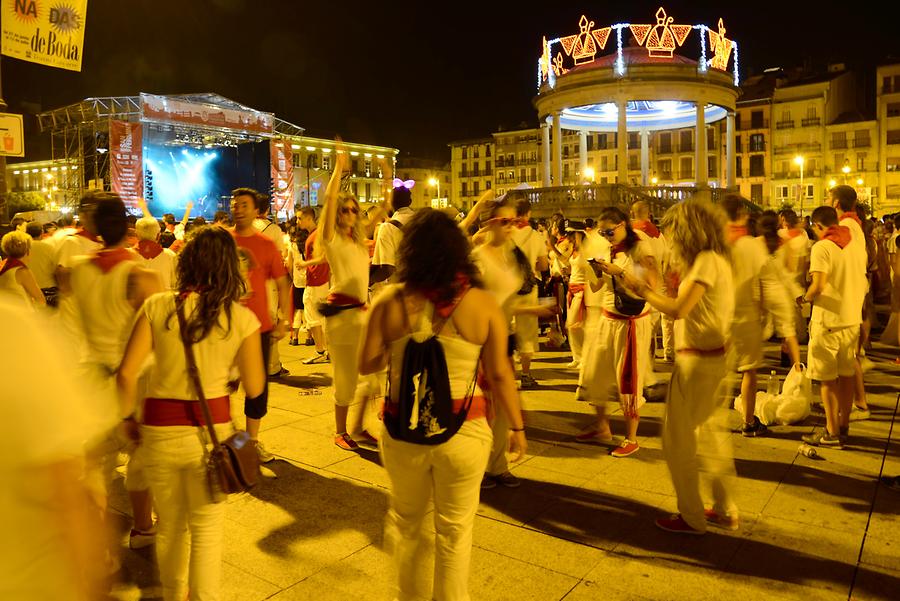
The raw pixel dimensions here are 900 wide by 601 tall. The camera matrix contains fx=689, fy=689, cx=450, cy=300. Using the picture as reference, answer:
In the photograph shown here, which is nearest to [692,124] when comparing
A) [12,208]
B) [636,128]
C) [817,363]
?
[636,128]

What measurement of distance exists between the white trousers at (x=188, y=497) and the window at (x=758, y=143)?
71.8 m

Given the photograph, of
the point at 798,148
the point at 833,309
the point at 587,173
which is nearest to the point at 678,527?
the point at 833,309

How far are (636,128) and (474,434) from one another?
134 feet

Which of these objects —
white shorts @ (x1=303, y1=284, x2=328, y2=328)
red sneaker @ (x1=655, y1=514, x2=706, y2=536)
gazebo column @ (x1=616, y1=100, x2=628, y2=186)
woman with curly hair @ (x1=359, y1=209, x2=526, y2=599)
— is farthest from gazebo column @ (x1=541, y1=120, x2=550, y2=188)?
woman with curly hair @ (x1=359, y1=209, x2=526, y2=599)

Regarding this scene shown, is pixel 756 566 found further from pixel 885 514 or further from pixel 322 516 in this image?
pixel 322 516

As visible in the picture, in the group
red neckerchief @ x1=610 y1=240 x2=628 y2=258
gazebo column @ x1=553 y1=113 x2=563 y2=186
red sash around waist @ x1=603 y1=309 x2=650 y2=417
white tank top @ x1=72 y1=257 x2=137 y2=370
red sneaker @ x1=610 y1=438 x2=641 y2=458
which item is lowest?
red sneaker @ x1=610 y1=438 x2=641 y2=458

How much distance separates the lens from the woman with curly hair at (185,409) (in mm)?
3014

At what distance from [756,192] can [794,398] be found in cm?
6682

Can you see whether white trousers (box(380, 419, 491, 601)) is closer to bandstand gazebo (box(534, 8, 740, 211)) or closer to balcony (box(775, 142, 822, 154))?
bandstand gazebo (box(534, 8, 740, 211))

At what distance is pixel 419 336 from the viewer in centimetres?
288

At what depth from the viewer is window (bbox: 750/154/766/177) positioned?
217 ft

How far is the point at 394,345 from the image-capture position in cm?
298

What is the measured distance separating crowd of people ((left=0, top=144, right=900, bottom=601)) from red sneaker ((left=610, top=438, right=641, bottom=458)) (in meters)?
0.01

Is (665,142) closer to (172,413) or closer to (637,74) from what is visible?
(637,74)
